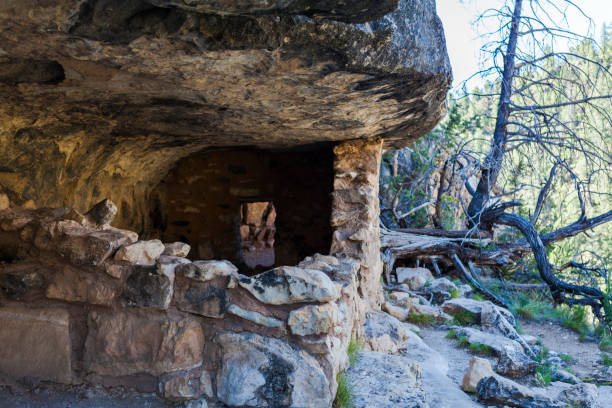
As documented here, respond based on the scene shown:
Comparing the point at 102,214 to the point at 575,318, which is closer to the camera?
the point at 102,214

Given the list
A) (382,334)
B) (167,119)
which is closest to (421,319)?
(382,334)

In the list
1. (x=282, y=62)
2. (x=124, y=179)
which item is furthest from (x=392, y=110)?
(x=124, y=179)

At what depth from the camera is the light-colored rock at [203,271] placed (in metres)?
1.71

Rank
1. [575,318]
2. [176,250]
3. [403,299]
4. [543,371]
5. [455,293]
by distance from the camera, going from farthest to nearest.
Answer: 1. [455,293]
2. [575,318]
3. [403,299]
4. [543,371]
5. [176,250]

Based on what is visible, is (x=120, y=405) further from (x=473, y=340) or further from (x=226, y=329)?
(x=473, y=340)

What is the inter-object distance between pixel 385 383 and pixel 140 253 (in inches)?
43.7

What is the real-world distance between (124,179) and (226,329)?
8.79 ft

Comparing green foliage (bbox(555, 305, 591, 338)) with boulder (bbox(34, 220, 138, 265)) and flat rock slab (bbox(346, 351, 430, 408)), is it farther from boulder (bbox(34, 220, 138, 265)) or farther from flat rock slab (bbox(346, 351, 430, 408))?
boulder (bbox(34, 220, 138, 265))

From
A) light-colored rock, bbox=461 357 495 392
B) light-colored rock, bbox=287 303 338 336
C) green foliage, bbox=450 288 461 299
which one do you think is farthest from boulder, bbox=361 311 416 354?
green foliage, bbox=450 288 461 299

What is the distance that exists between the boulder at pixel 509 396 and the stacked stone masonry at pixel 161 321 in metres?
0.78

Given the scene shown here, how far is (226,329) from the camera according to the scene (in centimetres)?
169

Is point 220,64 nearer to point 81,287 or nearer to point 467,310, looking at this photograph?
point 81,287

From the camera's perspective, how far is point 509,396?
6.98 ft

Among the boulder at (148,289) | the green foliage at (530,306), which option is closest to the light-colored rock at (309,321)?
the boulder at (148,289)
